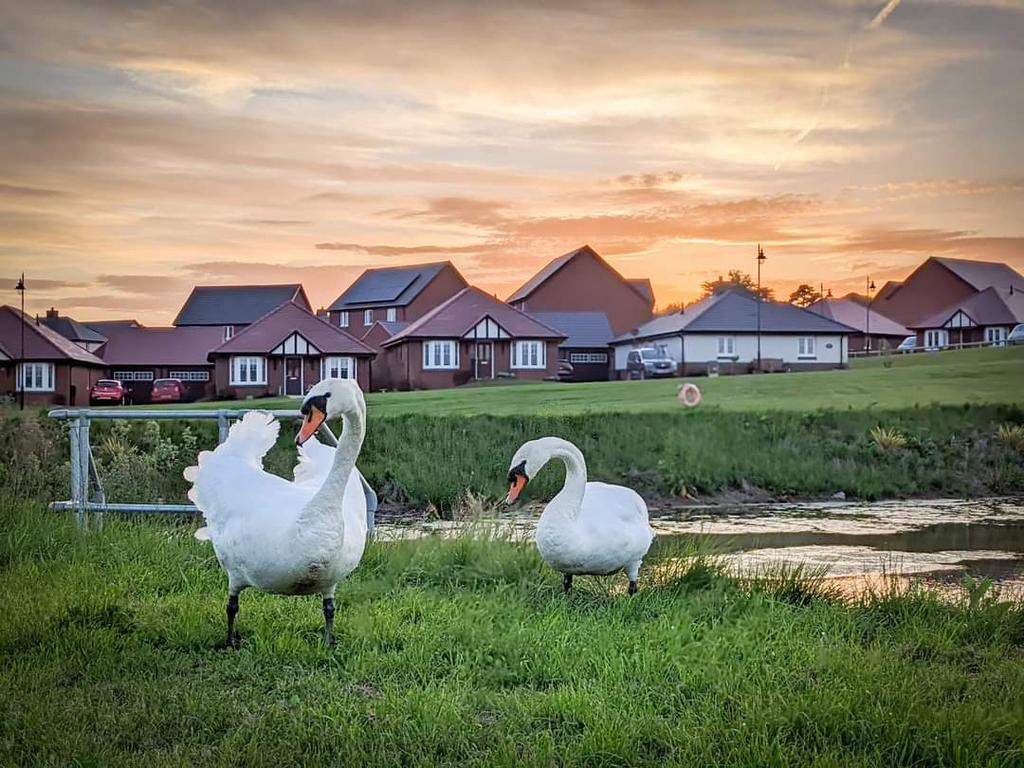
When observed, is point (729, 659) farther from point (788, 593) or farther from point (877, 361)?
point (877, 361)

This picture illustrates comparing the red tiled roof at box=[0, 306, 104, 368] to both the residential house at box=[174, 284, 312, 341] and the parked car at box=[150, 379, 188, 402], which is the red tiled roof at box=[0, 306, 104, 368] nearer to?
the parked car at box=[150, 379, 188, 402]

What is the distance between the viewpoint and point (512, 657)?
17.3 feet

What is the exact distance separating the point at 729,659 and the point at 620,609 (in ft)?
4.21

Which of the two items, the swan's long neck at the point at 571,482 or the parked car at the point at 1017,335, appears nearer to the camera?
the swan's long neck at the point at 571,482

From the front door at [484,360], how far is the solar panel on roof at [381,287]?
12.1 meters

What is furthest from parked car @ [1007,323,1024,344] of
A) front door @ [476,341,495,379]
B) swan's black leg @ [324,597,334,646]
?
swan's black leg @ [324,597,334,646]

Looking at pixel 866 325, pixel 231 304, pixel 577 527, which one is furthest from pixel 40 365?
pixel 866 325

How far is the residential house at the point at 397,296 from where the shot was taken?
55.8m

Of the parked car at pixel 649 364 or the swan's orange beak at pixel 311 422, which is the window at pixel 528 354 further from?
the swan's orange beak at pixel 311 422

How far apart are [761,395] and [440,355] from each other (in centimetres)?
1777

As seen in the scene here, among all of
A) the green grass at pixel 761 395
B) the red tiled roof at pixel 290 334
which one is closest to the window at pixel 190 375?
the red tiled roof at pixel 290 334

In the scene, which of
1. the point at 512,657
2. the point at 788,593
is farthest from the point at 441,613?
the point at 788,593

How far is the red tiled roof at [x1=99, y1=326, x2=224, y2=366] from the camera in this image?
44.7 meters

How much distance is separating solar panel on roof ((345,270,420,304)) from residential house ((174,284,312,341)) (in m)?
4.97
